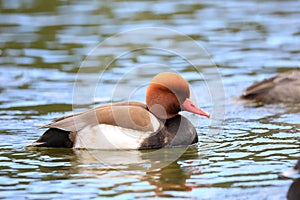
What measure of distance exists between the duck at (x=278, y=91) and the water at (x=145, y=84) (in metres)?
0.25

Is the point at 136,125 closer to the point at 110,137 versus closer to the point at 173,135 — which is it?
the point at 110,137

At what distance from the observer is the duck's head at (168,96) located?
7.74m

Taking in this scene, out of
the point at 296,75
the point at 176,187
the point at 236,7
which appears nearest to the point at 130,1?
the point at 236,7

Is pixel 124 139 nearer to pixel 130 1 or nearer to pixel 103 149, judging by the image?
pixel 103 149

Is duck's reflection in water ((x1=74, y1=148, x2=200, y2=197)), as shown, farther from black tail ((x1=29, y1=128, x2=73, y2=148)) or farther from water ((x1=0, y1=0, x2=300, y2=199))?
black tail ((x1=29, y1=128, x2=73, y2=148))

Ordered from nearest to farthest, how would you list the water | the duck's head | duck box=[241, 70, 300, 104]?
the water
the duck's head
duck box=[241, 70, 300, 104]

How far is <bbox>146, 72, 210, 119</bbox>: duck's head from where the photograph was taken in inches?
305

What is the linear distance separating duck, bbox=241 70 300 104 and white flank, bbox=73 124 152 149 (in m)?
2.83

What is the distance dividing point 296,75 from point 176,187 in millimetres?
4110

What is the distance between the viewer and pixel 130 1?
55.1ft

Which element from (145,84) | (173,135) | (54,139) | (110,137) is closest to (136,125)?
(110,137)

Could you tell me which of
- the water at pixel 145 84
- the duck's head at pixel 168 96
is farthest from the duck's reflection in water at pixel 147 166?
the duck's head at pixel 168 96

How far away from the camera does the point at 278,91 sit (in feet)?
32.7

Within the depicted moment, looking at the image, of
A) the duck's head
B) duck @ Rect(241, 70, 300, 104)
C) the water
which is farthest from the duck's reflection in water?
duck @ Rect(241, 70, 300, 104)
